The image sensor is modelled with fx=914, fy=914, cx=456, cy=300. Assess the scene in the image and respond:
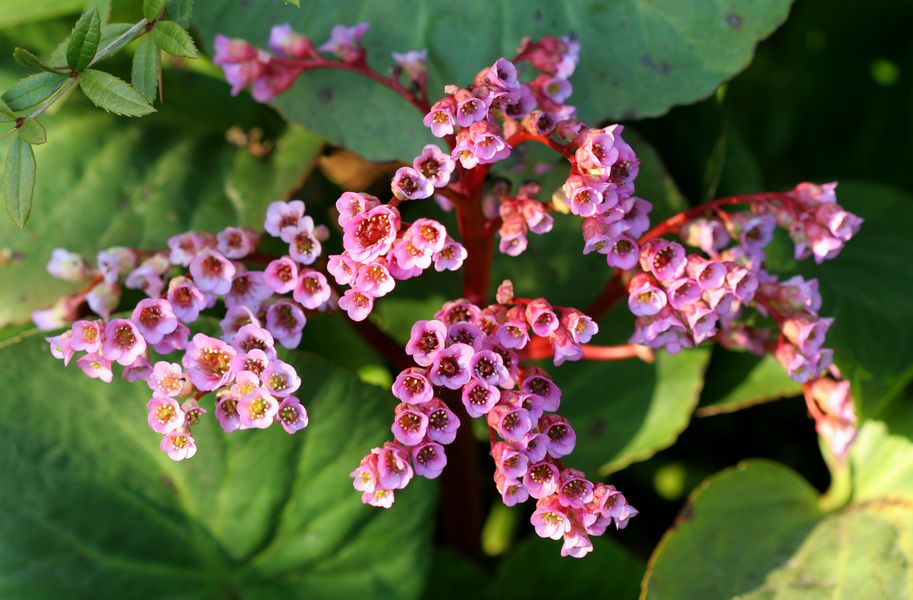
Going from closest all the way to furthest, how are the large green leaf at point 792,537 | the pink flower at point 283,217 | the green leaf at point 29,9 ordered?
1. the pink flower at point 283,217
2. the large green leaf at point 792,537
3. the green leaf at point 29,9

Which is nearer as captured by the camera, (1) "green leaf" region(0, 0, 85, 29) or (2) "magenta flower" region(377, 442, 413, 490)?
(2) "magenta flower" region(377, 442, 413, 490)

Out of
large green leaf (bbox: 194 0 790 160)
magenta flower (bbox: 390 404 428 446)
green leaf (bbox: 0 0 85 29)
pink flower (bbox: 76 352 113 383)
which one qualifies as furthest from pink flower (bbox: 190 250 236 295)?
green leaf (bbox: 0 0 85 29)

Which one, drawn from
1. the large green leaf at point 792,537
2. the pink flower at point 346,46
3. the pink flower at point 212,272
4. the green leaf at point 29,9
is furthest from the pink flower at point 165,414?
the green leaf at point 29,9

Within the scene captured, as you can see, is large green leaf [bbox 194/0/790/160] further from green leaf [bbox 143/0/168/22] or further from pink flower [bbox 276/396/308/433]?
pink flower [bbox 276/396/308/433]

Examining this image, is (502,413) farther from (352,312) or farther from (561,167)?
(561,167)

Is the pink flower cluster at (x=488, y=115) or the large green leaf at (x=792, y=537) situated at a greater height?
the pink flower cluster at (x=488, y=115)

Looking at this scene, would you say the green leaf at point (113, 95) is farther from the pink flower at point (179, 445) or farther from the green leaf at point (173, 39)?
the pink flower at point (179, 445)
